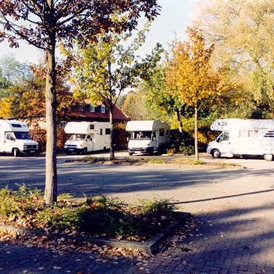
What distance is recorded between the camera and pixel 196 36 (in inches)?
749

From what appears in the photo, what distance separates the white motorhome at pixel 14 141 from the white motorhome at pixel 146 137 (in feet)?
27.1

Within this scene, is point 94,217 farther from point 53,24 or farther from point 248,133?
point 248,133

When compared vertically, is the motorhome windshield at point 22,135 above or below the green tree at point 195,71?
below

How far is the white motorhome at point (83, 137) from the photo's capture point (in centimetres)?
3002

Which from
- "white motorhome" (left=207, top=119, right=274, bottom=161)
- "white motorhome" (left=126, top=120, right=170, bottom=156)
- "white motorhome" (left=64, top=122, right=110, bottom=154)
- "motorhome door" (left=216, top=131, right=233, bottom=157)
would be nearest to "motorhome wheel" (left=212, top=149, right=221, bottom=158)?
"white motorhome" (left=207, top=119, right=274, bottom=161)

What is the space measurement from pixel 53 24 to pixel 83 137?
23348 millimetres

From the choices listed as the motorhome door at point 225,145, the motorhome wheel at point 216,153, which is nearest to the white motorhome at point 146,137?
the motorhome wheel at point 216,153

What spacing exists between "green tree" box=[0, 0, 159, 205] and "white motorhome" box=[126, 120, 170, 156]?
2023cm

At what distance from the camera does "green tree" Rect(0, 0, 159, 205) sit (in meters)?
7.39

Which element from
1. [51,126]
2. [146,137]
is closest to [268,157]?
[146,137]

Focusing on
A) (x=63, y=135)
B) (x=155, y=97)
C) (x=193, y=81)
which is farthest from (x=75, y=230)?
(x=63, y=135)

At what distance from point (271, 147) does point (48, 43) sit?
19.5 m

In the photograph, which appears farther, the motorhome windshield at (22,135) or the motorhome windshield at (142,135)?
the motorhome windshield at (22,135)

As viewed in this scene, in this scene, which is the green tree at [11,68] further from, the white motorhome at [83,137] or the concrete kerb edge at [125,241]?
the concrete kerb edge at [125,241]
